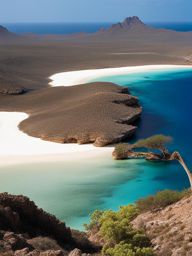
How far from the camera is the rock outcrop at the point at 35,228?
16297 mm

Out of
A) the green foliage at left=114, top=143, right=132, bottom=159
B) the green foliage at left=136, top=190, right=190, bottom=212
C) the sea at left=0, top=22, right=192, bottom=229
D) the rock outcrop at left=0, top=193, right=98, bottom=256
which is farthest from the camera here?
the green foliage at left=114, top=143, right=132, bottom=159

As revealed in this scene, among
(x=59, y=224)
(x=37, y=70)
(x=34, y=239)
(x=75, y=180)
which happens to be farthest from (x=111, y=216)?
(x=37, y=70)

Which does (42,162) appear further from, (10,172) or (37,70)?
(37,70)

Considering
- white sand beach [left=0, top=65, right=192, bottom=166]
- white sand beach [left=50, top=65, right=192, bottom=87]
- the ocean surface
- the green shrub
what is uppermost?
white sand beach [left=50, top=65, right=192, bottom=87]

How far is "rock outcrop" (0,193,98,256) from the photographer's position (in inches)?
642

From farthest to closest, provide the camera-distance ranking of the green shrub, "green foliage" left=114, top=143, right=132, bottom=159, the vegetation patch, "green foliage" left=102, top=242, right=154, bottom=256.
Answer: "green foliage" left=114, top=143, right=132, bottom=159, the green shrub, the vegetation patch, "green foliage" left=102, top=242, right=154, bottom=256

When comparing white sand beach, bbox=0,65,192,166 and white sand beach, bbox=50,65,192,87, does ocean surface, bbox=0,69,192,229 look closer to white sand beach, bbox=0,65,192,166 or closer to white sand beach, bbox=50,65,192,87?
white sand beach, bbox=0,65,192,166

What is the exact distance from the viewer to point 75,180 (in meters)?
38.2

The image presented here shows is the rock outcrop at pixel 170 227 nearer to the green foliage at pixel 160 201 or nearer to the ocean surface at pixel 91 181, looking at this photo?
the green foliage at pixel 160 201

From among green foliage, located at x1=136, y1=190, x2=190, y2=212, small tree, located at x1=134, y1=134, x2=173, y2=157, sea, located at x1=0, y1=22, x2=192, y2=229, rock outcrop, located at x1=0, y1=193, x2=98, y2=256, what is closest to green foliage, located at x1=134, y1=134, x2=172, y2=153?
small tree, located at x1=134, y1=134, x2=173, y2=157

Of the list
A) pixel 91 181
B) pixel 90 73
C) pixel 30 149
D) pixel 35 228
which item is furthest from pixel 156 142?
pixel 90 73

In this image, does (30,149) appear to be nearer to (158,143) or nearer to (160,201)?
(158,143)

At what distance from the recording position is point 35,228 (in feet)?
59.6

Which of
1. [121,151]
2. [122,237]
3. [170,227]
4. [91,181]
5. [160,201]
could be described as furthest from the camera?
[121,151]
